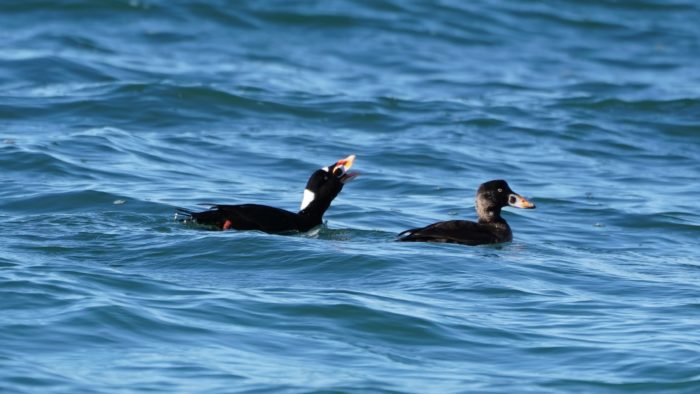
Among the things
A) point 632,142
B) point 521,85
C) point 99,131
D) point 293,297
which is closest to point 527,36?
point 521,85

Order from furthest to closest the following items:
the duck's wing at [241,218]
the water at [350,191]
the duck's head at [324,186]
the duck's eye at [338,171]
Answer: the duck's eye at [338,171]
the duck's head at [324,186]
the duck's wing at [241,218]
the water at [350,191]

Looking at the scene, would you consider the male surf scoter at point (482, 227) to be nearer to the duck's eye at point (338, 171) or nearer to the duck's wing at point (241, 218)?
the duck's eye at point (338, 171)

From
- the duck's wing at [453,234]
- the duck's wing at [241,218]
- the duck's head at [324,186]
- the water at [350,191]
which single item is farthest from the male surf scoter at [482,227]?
the duck's wing at [241,218]

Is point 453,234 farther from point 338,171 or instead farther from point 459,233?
point 338,171

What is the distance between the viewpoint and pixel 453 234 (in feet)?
37.1

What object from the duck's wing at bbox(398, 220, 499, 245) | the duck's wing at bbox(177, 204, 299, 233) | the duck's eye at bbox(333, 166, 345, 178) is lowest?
the duck's wing at bbox(177, 204, 299, 233)

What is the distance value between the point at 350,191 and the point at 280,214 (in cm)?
Result: 324

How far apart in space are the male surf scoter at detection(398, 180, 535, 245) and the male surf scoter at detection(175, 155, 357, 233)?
75 cm

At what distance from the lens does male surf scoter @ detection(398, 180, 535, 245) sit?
36.6 feet

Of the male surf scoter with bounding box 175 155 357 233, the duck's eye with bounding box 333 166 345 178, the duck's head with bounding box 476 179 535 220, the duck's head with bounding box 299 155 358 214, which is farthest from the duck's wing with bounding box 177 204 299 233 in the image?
the duck's head with bounding box 476 179 535 220

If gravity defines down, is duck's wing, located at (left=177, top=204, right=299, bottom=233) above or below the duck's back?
below

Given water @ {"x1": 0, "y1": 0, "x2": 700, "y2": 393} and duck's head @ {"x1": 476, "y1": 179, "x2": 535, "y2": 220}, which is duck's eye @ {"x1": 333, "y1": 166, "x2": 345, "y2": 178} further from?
duck's head @ {"x1": 476, "y1": 179, "x2": 535, "y2": 220}

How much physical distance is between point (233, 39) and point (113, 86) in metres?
5.44

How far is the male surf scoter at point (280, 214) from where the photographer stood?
11.1 metres
